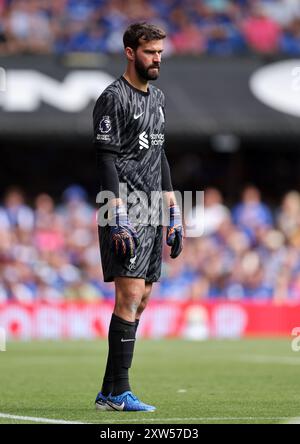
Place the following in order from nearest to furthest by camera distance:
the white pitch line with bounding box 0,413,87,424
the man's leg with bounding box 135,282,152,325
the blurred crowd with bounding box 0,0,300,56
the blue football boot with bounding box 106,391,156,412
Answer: the white pitch line with bounding box 0,413,87,424, the blue football boot with bounding box 106,391,156,412, the man's leg with bounding box 135,282,152,325, the blurred crowd with bounding box 0,0,300,56

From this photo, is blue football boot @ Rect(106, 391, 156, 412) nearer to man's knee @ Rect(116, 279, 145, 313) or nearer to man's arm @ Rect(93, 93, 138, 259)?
man's knee @ Rect(116, 279, 145, 313)

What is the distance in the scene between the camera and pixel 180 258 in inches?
731

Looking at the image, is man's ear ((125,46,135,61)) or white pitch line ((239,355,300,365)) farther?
white pitch line ((239,355,300,365))

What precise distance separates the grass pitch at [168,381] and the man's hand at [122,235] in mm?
1022

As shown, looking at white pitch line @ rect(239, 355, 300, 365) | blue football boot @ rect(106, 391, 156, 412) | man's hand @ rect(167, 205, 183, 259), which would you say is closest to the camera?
blue football boot @ rect(106, 391, 156, 412)

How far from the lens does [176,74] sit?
19969mm

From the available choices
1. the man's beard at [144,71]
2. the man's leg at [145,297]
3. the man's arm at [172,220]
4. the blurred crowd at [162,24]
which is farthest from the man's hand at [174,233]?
the blurred crowd at [162,24]

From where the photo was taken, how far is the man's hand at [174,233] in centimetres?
787

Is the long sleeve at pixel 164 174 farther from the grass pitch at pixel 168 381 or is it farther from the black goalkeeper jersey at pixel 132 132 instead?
the grass pitch at pixel 168 381

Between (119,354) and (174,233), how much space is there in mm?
930

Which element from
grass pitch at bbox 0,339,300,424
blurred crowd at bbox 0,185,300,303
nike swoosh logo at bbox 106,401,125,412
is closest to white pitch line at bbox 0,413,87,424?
grass pitch at bbox 0,339,300,424

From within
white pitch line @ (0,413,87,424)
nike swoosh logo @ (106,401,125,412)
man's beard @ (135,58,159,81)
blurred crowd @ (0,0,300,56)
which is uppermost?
blurred crowd @ (0,0,300,56)

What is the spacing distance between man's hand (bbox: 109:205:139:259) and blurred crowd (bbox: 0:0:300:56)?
1264 centimetres

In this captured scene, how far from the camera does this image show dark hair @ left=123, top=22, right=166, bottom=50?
7516 mm
